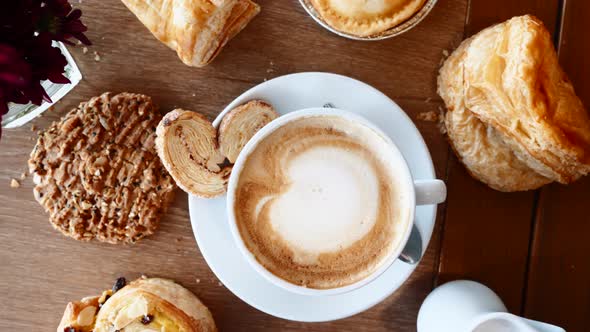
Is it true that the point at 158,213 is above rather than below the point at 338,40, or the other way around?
below

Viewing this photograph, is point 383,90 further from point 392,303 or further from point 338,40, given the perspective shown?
point 392,303

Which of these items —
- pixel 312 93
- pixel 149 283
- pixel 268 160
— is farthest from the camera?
pixel 149 283

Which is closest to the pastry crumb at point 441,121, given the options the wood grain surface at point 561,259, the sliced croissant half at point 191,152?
the wood grain surface at point 561,259

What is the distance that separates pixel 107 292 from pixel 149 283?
0.11 meters

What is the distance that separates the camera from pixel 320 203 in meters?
1.19

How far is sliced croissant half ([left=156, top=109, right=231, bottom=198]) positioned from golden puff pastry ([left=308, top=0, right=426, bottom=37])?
367 millimetres

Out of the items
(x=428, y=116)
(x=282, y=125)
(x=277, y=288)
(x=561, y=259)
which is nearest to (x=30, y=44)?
(x=282, y=125)

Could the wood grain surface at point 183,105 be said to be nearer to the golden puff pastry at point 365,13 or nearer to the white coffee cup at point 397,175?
the golden puff pastry at point 365,13

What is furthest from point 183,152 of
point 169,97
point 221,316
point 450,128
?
point 450,128

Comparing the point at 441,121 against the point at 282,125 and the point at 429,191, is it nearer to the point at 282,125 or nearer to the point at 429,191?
the point at 429,191

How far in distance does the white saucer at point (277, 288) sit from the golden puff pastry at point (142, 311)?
14 cm

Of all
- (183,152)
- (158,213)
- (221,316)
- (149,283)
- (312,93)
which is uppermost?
(312,93)

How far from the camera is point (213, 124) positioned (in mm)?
1336

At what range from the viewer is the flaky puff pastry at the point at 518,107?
4.03 ft
